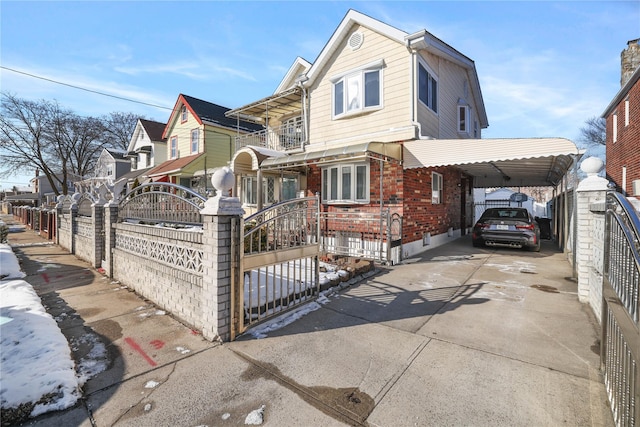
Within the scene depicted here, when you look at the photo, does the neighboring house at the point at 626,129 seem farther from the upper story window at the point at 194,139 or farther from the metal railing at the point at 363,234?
the upper story window at the point at 194,139

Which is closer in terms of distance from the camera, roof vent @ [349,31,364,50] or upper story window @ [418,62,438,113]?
upper story window @ [418,62,438,113]

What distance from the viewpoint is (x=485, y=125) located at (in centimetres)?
1923

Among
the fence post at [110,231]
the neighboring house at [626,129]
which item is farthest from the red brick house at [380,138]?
the neighboring house at [626,129]

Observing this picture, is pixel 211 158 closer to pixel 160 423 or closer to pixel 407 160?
pixel 407 160

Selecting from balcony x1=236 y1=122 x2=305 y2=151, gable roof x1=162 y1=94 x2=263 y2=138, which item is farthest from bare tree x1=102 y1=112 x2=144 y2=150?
balcony x1=236 y1=122 x2=305 y2=151

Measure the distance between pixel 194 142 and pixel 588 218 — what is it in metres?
21.5

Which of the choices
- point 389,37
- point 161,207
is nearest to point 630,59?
point 389,37

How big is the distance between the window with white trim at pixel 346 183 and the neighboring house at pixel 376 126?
1.3 inches

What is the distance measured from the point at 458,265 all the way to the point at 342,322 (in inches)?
184

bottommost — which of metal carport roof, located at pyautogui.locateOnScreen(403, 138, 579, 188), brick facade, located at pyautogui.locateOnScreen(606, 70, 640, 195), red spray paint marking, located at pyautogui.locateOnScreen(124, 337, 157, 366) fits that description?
red spray paint marking, located at pyautogui.locateOnScreen(124, 337, 157, 366)

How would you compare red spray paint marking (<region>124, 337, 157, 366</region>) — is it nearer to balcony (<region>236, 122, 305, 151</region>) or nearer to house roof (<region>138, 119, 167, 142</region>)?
balcony (<region>236, 122, 305, 151</region>)

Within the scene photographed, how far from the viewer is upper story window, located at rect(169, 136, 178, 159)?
22.5 meters

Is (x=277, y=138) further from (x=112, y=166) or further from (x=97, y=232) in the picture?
(x=112, y=166)

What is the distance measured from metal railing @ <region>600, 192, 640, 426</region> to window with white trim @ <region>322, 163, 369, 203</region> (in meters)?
6.77
